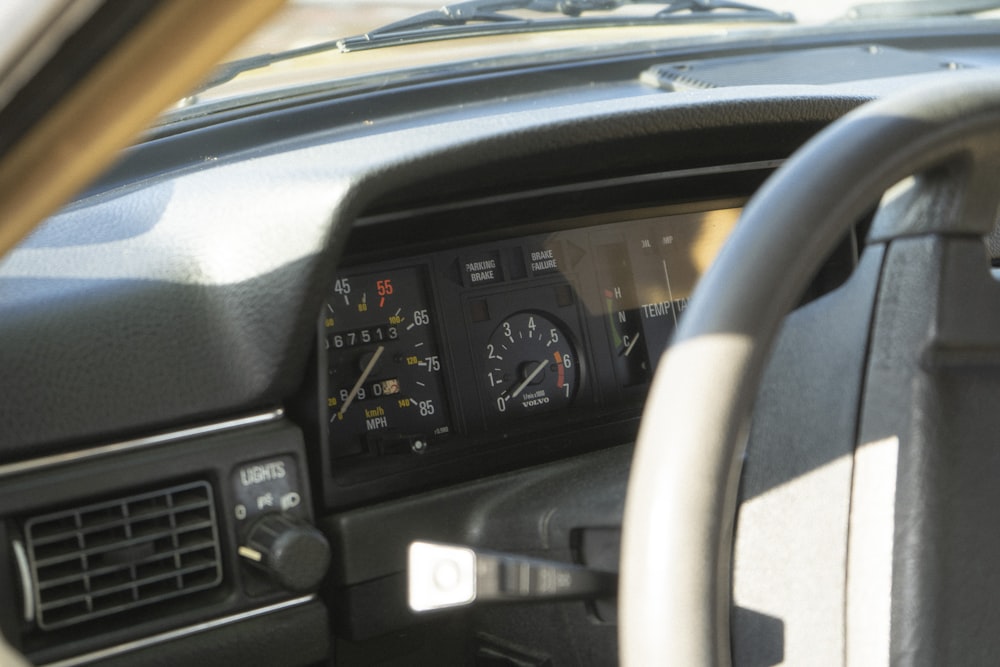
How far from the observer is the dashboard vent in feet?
4.77

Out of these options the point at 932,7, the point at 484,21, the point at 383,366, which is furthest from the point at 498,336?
the point at 932,7

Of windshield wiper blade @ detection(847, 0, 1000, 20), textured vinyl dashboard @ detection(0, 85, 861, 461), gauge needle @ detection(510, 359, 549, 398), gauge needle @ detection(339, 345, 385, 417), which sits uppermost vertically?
windshield wiper blade @ detection(847, 0, 1000, 20)

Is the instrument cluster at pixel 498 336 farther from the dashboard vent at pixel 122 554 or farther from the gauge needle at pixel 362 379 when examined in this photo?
the dashboard vent at pixel 122 554

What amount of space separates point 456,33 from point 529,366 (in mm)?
657

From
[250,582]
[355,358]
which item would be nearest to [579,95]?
[355,358]

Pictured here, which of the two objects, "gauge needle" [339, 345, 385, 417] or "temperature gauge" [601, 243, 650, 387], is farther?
"temperature gauge" [601, 243, 650, 387]

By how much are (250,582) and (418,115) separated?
851 millimetres

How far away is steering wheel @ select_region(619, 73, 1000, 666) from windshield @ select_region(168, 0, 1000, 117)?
3.73 feet

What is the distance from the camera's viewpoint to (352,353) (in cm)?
179

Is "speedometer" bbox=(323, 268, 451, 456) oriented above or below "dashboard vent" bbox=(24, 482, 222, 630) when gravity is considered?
above

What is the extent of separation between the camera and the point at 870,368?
103cm

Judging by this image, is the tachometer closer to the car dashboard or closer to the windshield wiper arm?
the car dashboard

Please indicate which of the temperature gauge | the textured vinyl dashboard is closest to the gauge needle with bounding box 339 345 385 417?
the textured vinyl dashboard

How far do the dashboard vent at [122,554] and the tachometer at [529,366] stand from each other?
1.70 feet
